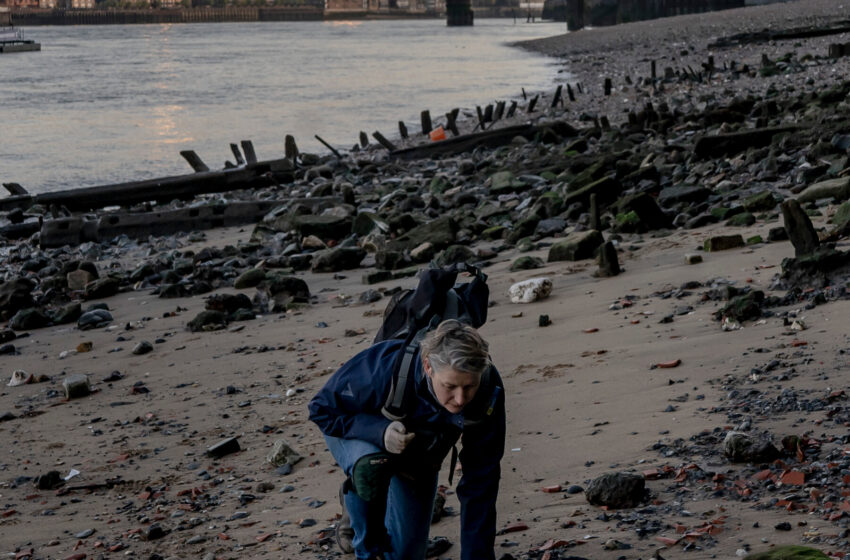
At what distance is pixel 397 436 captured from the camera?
127 inches

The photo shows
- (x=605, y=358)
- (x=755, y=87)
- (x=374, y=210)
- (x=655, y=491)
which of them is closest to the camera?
(x=655, y=491)

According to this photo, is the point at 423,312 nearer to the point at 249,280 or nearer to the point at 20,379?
the point at 20,379

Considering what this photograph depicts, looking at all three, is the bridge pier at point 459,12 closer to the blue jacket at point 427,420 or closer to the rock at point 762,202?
the rock at point 762,202

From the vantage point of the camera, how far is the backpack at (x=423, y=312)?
3.21 metres

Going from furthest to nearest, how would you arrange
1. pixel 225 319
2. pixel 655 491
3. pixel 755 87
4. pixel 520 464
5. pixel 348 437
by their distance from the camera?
1. pixel 755 87
2. pixel 225 319
3. pixel 520 464
4. pixel 655 491
5. pixel 348 437

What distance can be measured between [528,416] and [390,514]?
2.07m

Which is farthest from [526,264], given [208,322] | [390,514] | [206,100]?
[206,100]

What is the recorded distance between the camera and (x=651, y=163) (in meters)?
13.3

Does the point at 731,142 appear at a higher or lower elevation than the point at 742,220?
higher

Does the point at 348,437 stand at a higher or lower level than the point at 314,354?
higher

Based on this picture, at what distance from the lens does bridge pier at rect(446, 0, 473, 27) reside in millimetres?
151500

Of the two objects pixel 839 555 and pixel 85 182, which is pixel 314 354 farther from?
pixel 85 182

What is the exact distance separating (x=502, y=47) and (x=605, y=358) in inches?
3267

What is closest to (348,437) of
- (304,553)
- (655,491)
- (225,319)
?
(304,553)
